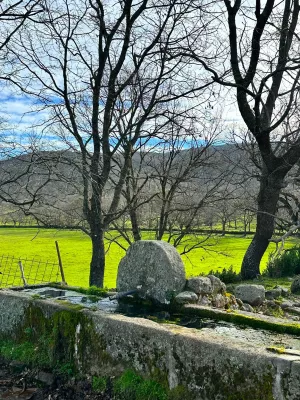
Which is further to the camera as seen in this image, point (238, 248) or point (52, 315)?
point (238, 248)

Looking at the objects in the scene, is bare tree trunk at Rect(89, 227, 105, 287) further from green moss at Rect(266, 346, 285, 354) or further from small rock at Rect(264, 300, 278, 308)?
green moss at Rect(266, 346, 285, 354)

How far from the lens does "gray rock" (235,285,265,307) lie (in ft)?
28.5

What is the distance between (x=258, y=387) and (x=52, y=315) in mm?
3359

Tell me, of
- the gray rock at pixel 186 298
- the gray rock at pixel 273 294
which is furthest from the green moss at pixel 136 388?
the gray rock at pixel 273 294

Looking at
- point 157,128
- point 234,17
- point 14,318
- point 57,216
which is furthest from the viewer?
point 157,128

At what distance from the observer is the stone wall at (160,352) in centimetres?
438

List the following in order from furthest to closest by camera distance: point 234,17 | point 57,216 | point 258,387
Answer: point 57,216, point 234,17, point 258,387

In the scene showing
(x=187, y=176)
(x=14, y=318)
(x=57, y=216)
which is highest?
(x=187, y=176)

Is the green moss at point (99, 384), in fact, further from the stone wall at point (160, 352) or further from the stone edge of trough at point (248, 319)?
the stone edge of trough at point (248, 319)

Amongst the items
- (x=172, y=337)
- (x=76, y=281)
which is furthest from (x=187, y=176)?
(x=172, y=337)

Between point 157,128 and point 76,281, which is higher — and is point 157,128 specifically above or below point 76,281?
above

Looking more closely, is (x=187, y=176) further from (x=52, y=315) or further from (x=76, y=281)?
(x=52, y=315)

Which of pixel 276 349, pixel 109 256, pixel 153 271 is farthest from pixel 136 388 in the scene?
pixel 109 256

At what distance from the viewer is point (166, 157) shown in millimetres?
21359
